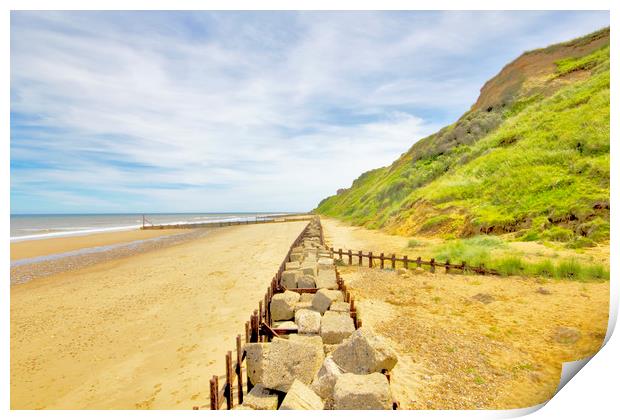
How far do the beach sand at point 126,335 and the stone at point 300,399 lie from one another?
2.20 m

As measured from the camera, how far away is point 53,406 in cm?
628

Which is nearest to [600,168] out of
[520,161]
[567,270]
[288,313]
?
[520,161]

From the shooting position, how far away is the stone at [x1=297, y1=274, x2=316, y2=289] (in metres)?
10.0

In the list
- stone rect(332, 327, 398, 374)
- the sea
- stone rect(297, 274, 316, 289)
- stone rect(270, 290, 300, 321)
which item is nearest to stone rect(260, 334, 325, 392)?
stone rect(332, 327, 398, 374)

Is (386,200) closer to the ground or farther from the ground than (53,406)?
farther from the ground

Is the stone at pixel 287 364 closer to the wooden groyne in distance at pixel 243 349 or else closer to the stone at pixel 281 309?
the wooden groyne in distance at pixel 243 349

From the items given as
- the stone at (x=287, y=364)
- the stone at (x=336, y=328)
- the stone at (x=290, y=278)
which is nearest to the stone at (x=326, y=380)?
the stone at (x=287, y=364)

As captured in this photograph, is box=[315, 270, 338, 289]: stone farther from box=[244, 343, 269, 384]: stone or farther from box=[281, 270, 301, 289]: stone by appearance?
box=[244, 343, 269, 384]: stone

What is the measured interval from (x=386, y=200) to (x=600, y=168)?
24.5 metres

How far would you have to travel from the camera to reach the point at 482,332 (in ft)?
25.7

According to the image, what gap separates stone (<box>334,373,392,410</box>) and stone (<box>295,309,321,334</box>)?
214 centimetres

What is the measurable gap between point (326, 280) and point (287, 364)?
497 cm

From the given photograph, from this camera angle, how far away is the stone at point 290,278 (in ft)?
33.8

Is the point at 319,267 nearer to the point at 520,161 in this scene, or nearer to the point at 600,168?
the point at 600,168
